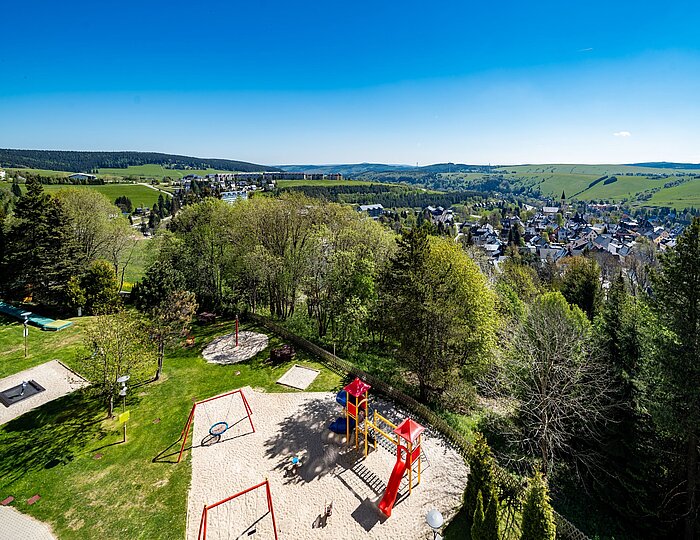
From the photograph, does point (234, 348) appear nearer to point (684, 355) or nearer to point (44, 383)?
point (44, 383)

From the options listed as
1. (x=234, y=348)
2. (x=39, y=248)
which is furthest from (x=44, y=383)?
(x=39, y=248)

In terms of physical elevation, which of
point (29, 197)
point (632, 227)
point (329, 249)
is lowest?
point (632, 227)

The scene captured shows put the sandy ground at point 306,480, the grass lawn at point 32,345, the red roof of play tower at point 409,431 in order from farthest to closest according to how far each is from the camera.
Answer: the grass lawn at point 32,345 < the red roof of play tower at point 409,431 < the sandy ground at point 306,480

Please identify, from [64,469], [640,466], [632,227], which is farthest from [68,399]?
[632,227]

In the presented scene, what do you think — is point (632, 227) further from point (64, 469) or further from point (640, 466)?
point (64, 469)

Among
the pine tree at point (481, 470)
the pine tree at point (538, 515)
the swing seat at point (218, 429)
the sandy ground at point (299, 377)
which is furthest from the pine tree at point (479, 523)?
the sandy ground at point (299, 377)

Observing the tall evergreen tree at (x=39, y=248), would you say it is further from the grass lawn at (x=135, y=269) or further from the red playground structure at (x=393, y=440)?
the red playground structure at (x=393, y=440)
